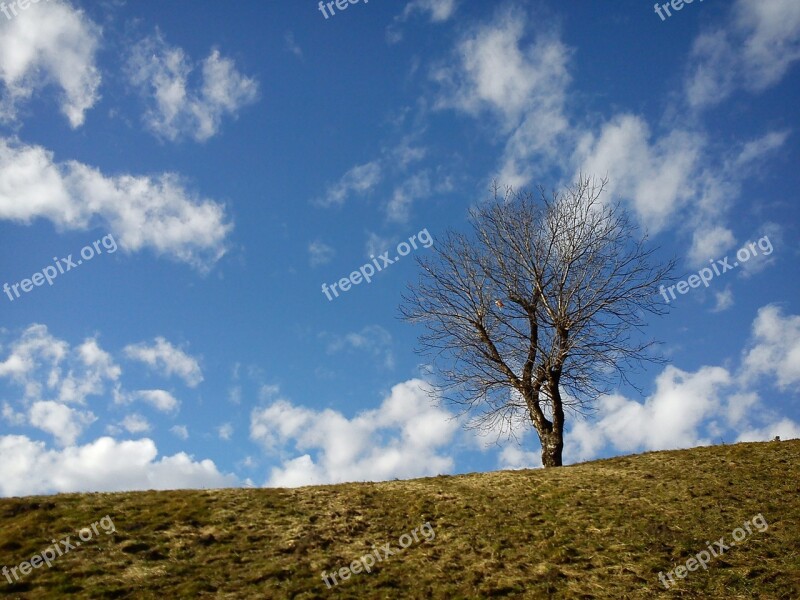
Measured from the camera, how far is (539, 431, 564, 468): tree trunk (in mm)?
25516

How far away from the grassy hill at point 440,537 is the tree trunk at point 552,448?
4.00 m

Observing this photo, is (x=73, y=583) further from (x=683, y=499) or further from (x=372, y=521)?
(x=683, y=499)

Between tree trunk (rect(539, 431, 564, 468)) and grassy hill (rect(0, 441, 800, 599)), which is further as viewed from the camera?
tree trunk (rect(539, 431, 564, 468))

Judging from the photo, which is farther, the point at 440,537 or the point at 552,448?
the point at 552,448

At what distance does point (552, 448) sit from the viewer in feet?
84.4

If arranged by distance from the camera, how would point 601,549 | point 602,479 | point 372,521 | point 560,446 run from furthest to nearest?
point 560,446 → point 602,479 → point 372,521 → point 601,549

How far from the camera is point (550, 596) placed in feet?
42.9

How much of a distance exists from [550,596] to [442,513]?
5.25 metres

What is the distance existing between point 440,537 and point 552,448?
36.2ft

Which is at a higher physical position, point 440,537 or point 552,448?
point 552,448


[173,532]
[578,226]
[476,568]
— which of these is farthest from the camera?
[578,226]

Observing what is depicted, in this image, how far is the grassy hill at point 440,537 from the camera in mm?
13500

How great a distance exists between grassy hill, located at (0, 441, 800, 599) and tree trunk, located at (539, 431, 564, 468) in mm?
3995

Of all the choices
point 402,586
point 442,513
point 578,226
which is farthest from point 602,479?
point 578,226
